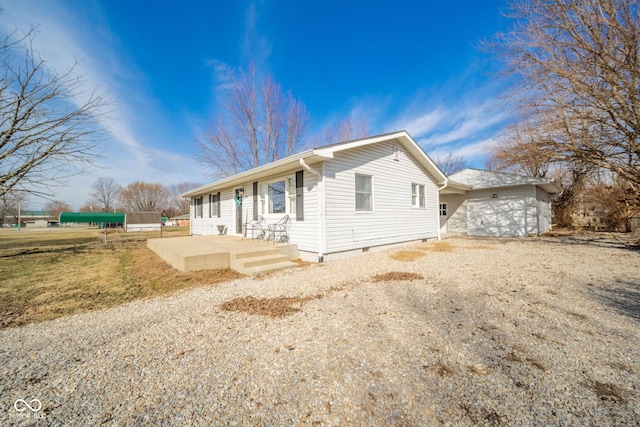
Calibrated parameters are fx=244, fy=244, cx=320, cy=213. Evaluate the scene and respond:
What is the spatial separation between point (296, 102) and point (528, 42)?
1353 centimetres

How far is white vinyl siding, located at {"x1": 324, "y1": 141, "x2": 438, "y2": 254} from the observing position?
7.02m

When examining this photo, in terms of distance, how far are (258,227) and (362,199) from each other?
3922mm

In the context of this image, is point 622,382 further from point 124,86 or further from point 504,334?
point 124,86

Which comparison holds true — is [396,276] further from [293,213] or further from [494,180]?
[494,180]

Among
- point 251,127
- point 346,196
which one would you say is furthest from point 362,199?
point 251,127

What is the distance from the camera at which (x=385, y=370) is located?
7.02ft

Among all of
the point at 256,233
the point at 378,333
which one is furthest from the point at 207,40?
the point at 378,333

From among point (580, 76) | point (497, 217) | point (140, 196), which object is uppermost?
point (140, 196)

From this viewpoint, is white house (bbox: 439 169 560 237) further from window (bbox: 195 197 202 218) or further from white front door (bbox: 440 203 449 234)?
window (bbox: 195 197 202 218)

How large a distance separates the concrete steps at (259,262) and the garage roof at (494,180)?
401 inches

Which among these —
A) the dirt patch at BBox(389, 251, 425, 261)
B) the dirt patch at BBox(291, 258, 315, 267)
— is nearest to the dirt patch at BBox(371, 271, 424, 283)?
the dirt patch at BBox(389, 251, 425, 261)

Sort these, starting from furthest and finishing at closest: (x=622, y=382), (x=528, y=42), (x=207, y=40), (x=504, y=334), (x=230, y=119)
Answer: (x=230, y=119) < (x=207, y=40) < (x=528, y=42) < (x=504, y=334) < (x=622, y=382)

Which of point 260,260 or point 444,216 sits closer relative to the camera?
point 260,260

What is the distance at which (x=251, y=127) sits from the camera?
59.4 ft
